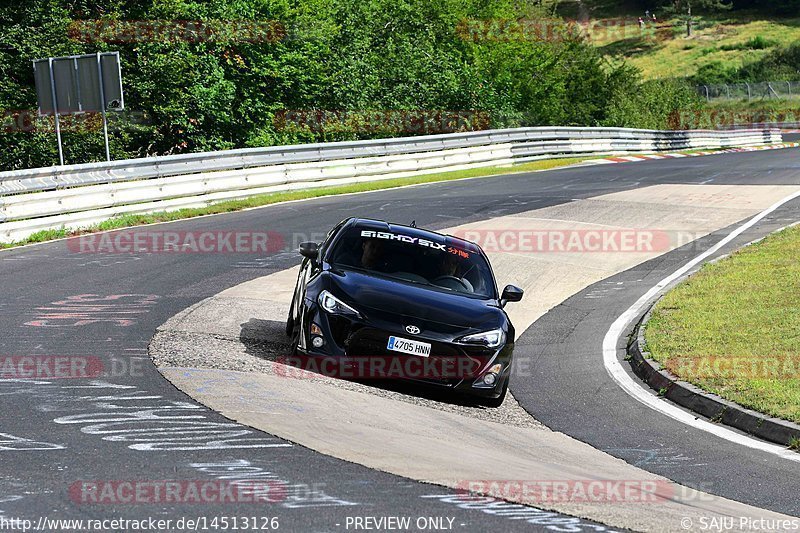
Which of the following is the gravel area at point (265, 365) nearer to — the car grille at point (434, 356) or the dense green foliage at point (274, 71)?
the car grille at point (434, 356)

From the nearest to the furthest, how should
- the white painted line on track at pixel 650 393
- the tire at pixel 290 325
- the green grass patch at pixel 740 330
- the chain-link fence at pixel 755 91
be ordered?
the white painted line on track at pixel 650 393
the green grass patch at pixel 740 330
the tire at pixel 290 325
the chain-link fence at pixel 755 91

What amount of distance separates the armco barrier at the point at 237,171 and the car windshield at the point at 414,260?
8.96m

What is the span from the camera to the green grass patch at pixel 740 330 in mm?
10133

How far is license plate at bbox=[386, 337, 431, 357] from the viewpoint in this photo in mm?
9586

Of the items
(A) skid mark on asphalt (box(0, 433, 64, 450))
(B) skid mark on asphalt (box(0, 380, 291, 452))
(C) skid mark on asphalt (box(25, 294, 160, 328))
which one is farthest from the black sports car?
(A) skid mark on asphalt (box(0, 433, 64, 450))

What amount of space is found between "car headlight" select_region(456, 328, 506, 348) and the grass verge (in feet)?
34.4

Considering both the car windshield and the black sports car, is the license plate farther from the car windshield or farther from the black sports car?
the car windshield

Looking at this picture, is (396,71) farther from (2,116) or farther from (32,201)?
(32,201)

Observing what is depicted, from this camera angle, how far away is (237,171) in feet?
80.7

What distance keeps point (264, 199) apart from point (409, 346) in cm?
1546

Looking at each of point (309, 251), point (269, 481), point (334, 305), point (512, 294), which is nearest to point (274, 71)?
point (309, 251)

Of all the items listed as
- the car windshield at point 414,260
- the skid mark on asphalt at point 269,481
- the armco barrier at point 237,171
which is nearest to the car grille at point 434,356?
the car windshield at point 414,260

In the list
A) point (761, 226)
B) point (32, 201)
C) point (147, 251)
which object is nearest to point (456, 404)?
point (147, 251)

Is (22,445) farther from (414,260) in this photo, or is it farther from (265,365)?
(414,260)
